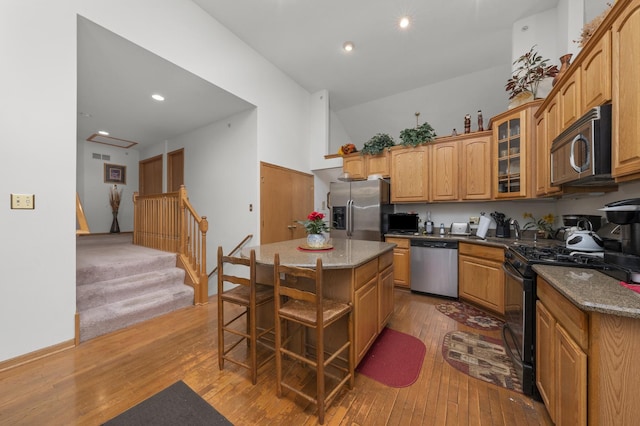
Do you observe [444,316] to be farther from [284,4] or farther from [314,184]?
[284,4]

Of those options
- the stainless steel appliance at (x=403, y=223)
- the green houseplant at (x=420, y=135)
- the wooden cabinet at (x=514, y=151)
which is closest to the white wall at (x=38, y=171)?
the stainless steel appliance at (x=403, y=223)

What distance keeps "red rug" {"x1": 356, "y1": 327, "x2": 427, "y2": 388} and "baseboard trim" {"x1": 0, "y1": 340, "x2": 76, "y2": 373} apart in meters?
2.56

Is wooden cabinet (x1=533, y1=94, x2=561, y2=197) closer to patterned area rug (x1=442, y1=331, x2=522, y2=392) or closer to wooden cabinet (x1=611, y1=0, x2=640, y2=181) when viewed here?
wooden cabinet (x1=611, y1=0, x2=640, y2=181)

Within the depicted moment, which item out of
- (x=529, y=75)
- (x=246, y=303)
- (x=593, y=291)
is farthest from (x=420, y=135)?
(x=246, y=303)

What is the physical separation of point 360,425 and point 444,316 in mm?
1911

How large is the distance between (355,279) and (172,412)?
141cm

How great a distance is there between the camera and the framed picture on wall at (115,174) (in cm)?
577

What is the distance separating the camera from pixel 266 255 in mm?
2012

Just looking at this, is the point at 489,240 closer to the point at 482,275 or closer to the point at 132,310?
the point at 482,275

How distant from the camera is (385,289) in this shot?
239cm

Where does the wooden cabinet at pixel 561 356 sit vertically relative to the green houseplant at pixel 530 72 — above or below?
below

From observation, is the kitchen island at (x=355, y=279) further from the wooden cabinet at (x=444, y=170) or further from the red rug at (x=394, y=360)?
the wooden cabinet at (x=444, y=170)

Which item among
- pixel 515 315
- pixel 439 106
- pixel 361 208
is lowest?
pixel 515 315

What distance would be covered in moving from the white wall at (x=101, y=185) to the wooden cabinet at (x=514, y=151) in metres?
7.68
